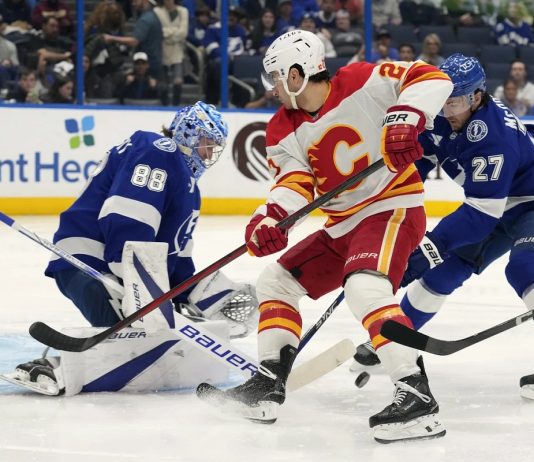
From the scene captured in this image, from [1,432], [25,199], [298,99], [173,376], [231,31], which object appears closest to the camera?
[1,432]

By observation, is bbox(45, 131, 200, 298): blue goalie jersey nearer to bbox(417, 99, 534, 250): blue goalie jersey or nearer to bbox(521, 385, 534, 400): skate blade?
bbox(417, 99, 534, 250): blue goalie jersey

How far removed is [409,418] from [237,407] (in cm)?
46

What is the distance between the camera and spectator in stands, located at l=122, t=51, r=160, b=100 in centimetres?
809

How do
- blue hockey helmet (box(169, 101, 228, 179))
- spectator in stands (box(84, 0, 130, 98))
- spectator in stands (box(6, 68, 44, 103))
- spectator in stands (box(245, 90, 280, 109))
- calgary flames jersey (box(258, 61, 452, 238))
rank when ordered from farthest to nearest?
spectator in stands (box(245, 90, 280, 109)), spectator in stands (box(84, 0, 130, 98)), spectator in stands (box(6, 68, 44, 103)), blue hockey helmet (box(169, 101, 228, 179)), calgary flames jersey (box(258, 61, 452, 238))

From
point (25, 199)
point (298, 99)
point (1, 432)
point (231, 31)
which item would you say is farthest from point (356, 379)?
point (231, 31)

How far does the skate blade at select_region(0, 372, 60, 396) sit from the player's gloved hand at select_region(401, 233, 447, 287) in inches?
39.9

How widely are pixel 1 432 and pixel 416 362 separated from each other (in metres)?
0.97

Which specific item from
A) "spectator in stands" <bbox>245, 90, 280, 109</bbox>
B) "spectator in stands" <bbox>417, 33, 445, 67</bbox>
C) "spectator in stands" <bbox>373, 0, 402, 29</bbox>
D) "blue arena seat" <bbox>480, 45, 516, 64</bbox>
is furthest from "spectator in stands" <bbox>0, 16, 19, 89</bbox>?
"blue arena seat" <bbox>480, 45, 516, 64</bbox>

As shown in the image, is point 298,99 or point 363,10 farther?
point 363,10

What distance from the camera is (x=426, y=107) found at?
113 inches

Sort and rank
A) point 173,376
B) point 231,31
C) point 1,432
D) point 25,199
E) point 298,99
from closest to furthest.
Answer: point 1,432
point 298,99
point 173,376
point 25,199
point 231,31

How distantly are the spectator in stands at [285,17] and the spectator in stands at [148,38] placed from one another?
87cm

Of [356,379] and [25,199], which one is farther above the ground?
[356,379]

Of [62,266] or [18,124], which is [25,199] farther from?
[62,266]
